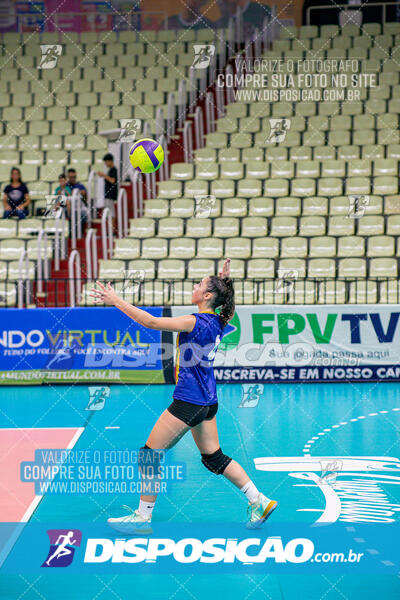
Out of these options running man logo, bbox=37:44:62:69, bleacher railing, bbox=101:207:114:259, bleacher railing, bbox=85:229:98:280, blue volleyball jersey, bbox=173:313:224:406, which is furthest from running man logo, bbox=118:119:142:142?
blue volleyball jersey, bbox=173:313:224:406

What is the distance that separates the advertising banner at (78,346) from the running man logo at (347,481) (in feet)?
18.0

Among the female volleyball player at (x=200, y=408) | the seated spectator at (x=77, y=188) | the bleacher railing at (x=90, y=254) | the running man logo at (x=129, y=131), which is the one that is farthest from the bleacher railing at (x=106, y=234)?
the female volleyball player at (x=200, y=408)

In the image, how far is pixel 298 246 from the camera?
1636 cm

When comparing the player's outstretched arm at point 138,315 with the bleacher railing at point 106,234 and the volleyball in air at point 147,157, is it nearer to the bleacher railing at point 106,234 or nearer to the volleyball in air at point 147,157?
the volleyball in air at point 147,157

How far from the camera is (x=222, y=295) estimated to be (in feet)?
22.1

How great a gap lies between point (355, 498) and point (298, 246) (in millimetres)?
9278

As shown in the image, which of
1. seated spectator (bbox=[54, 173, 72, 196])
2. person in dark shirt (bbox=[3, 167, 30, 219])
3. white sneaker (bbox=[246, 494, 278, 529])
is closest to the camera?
white sneaker (bbox=[246, 494, 278, 529])

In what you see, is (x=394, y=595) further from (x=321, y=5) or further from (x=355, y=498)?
(x=321, y=5)

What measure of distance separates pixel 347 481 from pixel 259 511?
178cm

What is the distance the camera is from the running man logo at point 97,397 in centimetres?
1229

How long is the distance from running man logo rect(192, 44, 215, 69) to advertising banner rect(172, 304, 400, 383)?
8651mm

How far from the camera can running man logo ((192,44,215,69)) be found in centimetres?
2011

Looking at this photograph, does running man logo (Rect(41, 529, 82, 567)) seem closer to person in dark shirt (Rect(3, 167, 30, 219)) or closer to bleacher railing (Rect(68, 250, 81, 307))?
bleacher railing (Rect(68, 250, 81, 307))

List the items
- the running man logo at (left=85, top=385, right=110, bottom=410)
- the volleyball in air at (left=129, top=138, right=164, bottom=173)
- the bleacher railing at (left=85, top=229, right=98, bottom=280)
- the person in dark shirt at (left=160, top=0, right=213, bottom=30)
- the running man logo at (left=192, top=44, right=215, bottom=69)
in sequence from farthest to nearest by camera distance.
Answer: the person in dark shirt at (left=160, top=0, right=213, bottom=30) → the running man logo at (left=192, top=44, right=215, bottom=69) → the bleacher railing at (left=85, top=229, right=98, bottom=280) → the running man logo at (left=85, top=385, right=110, bottom=410) → the volleyball in air at (left=129, top=138, right=164, bottom=173)
